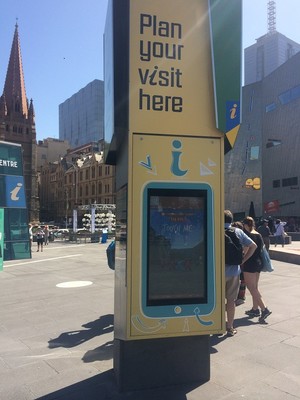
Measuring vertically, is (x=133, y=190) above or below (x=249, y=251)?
above

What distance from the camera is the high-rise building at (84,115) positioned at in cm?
13939

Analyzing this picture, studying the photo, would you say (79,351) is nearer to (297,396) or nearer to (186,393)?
(186,393)

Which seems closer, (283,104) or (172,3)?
(172,3)

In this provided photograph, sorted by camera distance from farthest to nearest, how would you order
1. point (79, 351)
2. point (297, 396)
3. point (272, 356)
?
point (79, 351), point (272, 356), point (297, 396)

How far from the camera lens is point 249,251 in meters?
5.93

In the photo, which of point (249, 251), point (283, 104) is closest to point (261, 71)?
point (283, 104)

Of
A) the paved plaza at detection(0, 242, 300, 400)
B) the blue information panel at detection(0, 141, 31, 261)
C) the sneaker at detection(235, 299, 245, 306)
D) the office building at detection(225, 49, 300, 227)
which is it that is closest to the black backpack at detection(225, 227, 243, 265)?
the paved plaza at detection(0, 242, 300, 400)

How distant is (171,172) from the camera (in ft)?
13.0

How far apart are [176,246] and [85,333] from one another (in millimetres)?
2812

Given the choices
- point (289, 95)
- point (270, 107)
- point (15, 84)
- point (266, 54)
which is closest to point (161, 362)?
point (289, 95)

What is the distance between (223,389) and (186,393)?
15.1 inches

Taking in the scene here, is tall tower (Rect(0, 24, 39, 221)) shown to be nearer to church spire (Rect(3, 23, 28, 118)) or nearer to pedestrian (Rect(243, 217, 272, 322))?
church spire (Rect(3, 23, 28, 118))

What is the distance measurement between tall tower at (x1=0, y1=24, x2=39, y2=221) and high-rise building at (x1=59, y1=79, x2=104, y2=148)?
25.5 m

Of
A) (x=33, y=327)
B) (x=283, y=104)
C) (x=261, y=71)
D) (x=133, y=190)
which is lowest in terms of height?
(x=33, y=327)
